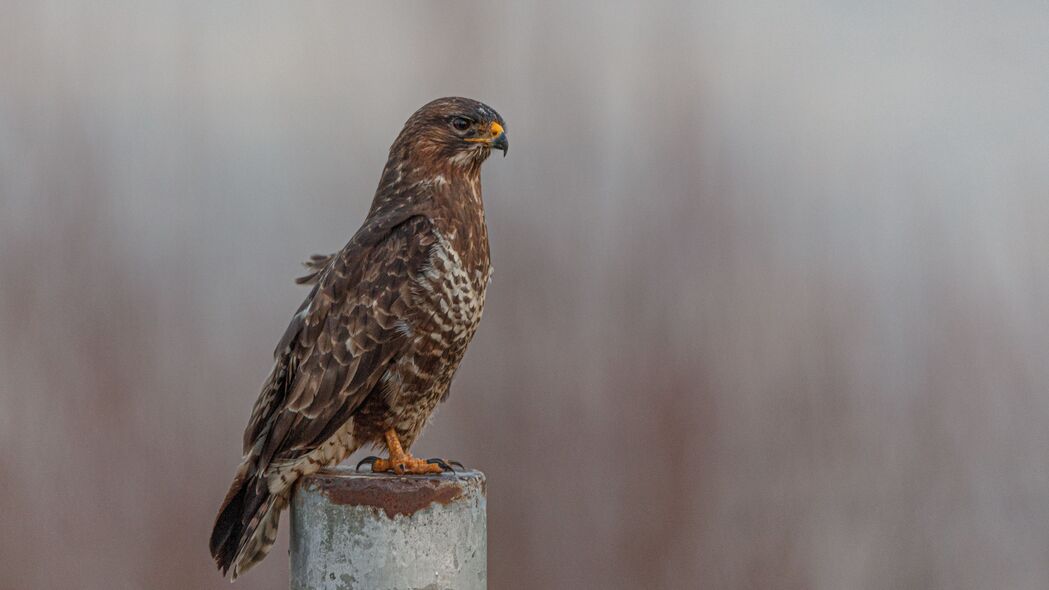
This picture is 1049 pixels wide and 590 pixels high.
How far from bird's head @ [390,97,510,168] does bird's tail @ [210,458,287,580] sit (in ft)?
3.58

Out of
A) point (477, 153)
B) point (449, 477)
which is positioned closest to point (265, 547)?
point (449, 477)

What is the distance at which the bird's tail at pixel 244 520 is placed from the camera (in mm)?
3225

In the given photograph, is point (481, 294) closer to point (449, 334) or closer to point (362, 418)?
point (449, 334)

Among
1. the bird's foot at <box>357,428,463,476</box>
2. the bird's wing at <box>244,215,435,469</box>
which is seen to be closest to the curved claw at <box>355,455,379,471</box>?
the bird's foot at <box>357,428,463,476</box>

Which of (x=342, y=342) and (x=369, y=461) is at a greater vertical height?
(x=342, y=342)

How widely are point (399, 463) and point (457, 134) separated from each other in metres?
1.02

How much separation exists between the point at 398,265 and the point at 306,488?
2.39 ft

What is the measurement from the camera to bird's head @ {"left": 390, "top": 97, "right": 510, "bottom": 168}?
12.0 feet

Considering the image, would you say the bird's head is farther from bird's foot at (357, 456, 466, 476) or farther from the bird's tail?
the bird's tail

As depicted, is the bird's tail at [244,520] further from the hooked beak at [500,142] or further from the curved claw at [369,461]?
the hooked beak at [500,142]

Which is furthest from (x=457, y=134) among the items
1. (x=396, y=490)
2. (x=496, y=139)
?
(x=396, y=490)

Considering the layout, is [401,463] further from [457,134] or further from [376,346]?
[457,134]

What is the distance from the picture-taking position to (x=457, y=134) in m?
3.65

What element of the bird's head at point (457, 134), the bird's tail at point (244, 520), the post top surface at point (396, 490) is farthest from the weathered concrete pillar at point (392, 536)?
the bird's head at point (457, 134)
